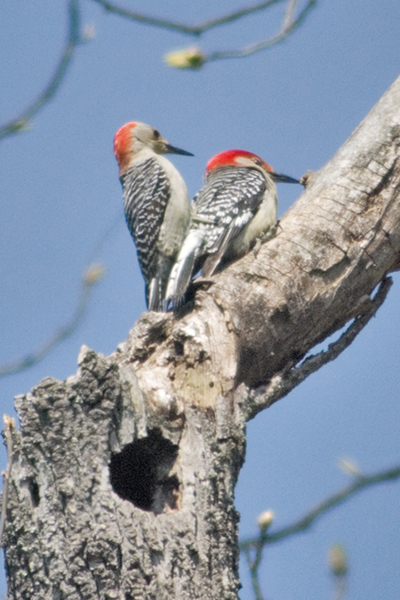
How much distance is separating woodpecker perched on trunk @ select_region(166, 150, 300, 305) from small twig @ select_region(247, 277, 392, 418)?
0.99 metres

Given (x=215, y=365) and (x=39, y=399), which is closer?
(x=39, y=399)

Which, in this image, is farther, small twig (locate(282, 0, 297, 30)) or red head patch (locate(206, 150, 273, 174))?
red head patch (locate(206, 150, 273, 174))

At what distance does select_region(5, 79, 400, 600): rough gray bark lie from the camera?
8.59ft

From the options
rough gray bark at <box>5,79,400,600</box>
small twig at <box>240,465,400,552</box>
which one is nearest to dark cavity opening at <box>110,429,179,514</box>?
rough gray bark at <box>5,79,400,600</box>

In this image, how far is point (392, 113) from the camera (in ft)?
14.4

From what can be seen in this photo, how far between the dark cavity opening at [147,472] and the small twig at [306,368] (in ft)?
1.32

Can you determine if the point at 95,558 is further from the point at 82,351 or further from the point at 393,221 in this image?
the point at 393,221

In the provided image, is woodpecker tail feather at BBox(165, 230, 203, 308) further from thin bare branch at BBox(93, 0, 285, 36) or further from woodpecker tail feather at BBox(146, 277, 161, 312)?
thin bare branch at BBox(93, 0, 285, 36)

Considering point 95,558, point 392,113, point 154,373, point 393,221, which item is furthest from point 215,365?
point 392,113

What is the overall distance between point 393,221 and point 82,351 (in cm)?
194

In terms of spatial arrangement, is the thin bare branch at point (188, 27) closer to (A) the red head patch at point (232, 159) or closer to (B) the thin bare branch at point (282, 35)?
(B) the thin bare branch at point (282, 35)

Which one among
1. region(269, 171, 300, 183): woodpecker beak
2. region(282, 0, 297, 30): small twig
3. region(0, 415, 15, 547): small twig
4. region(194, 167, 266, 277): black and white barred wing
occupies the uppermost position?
region(269, 171, 300, 183): woodpecker beak

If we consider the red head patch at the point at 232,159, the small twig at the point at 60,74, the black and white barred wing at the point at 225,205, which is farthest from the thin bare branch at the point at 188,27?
the red head patch at the point at 232,159

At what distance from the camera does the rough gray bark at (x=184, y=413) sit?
8.59 ft
